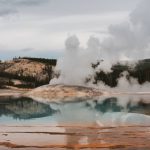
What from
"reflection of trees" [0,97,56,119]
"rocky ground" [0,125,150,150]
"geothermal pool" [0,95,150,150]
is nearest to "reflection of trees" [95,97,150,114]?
"geothermal pool" [0,95,150,150]

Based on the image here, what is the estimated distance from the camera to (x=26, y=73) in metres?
182

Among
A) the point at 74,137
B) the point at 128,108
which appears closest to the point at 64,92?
the point at 128,108

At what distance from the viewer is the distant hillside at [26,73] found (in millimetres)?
165062

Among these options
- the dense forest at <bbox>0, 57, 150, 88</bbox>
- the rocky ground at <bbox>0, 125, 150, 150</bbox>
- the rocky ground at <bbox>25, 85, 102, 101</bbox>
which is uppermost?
the dense forest at <bbox>0, 57, 150, 88</bbox>

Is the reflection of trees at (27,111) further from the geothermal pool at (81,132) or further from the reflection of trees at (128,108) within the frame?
the reflection of trees at (128,108)

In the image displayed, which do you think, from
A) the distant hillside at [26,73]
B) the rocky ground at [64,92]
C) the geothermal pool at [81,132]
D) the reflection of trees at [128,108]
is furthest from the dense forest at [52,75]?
the geothermal pool at [81,132]

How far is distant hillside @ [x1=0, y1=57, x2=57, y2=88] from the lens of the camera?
16506 cm

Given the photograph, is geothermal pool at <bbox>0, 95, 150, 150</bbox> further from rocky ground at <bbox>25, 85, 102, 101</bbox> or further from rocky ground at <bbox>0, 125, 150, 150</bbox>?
rocky ground at <bbox>25, 85, 102, 101</bbox>

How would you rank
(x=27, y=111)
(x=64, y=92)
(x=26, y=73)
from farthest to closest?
(x=26, y=73) → (x=64, y=92) → (x=27, y=111)

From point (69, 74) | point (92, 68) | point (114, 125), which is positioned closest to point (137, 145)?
point (114, 125)

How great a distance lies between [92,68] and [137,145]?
10818 cm

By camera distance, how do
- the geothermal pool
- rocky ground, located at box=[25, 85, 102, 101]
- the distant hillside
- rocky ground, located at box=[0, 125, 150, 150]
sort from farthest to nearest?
the distant hillside, rocky ground, located at box=[25, 85, 102, 101], the geothermal pool, rocky ground, located at box=[0, 125, 150, 150]

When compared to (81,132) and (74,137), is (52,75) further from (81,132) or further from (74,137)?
(74,137)

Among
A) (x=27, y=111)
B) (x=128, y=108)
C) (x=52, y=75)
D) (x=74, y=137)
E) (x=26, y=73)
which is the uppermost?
(x=26, y=73)
